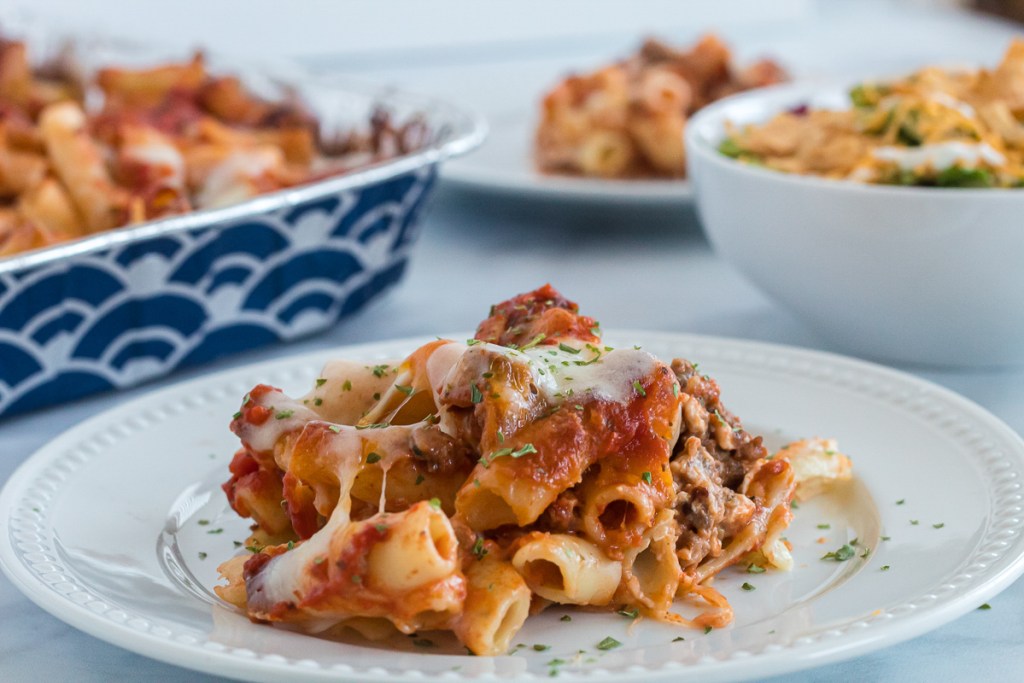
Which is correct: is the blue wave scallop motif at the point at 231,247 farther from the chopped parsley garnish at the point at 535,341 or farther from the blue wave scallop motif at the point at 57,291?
the chopped parsley garnish at the point at 535,341

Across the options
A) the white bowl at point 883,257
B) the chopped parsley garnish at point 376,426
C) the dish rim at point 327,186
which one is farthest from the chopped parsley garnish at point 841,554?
the dish rim at point 327,186

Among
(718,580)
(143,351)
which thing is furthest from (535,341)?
(143,351)

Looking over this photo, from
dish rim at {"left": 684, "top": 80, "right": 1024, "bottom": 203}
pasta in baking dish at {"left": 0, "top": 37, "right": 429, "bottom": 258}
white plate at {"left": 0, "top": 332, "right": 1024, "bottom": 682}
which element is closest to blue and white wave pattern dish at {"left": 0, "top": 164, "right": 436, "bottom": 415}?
pasta in baking dish at {"left": 0, "top": 37, "right": 429, "bottom": 258}

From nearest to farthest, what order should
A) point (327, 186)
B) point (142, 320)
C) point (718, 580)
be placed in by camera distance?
point (718, 580) < point (142, 320) < point (327, 186)

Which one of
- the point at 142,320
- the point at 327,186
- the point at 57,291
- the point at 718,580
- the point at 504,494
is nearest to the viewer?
the point at 504,494

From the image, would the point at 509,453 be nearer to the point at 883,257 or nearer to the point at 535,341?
the point at 535,341
